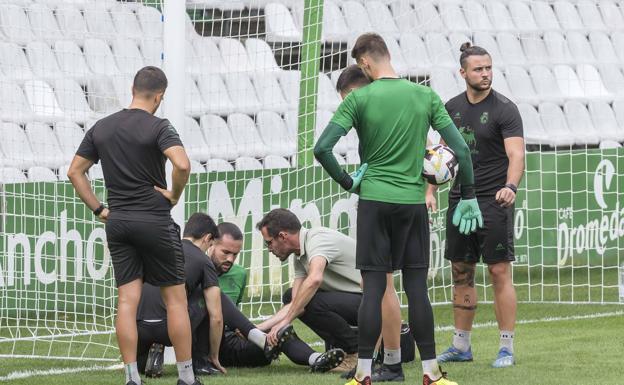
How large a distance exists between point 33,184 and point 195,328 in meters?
3.36

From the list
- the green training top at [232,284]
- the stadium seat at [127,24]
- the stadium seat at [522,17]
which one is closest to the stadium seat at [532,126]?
the stadium seat at [522,17]

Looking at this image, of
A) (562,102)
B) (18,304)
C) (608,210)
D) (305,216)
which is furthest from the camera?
(562,102)

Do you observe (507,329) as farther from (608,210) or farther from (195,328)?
(608,210)

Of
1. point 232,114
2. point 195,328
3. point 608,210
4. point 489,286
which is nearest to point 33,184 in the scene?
point 232,114

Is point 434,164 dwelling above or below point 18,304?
above

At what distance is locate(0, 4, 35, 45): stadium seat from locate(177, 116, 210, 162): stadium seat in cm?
149

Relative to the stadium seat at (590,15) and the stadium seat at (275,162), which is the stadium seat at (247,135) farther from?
the stadium seat at (590,15)

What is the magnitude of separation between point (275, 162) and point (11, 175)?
2275mm

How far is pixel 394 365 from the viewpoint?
5.87 metres

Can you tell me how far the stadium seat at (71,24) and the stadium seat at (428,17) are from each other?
3772 mm

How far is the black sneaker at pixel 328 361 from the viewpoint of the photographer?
6.30m

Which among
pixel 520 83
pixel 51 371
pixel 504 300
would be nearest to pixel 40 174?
pixel 51 371

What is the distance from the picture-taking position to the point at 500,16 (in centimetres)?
1392

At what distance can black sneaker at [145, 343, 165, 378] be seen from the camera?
A: 6312 mm
